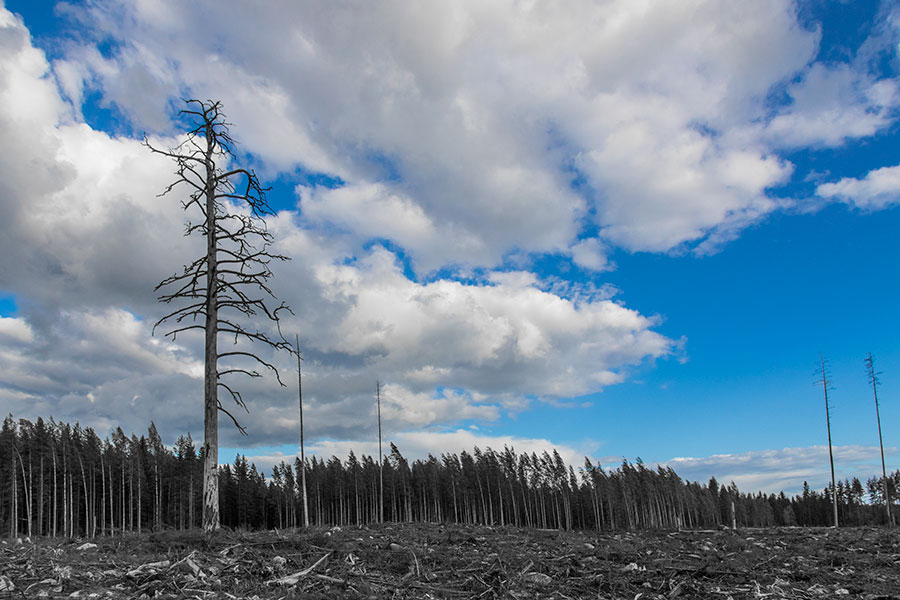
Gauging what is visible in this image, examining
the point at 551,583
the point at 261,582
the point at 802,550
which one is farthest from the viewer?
the point at 802,550

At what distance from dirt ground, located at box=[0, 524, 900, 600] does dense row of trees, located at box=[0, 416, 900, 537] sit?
48.4 m

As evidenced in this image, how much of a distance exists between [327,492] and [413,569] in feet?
315

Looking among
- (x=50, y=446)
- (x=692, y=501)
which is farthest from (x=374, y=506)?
(x=692, y=501)

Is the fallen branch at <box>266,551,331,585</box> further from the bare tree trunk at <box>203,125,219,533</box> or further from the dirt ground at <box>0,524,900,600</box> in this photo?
the bare tree trunk at <box>203,125,219,533</box>

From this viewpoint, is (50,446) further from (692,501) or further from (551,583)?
(692,501)

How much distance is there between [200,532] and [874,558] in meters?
16.8

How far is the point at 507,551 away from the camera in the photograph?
11852mm

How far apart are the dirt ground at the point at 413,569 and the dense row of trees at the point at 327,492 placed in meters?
48.4

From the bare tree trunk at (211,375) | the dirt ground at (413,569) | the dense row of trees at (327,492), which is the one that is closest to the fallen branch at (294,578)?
the dirt ground at (413,569)

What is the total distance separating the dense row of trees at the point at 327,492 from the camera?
6347 centimetres

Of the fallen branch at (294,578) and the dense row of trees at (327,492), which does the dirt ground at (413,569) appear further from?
the dense row of trees at (327,492)

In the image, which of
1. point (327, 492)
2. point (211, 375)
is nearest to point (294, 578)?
point (211, 375)

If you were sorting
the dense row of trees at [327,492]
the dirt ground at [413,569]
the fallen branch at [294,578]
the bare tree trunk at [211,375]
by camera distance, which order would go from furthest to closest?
1. the dense row of trees at [327,492]
2. the bare tree trunk at [211,375]
3. the fallen branch at [294,578]
4. the dirt ground at [413,569]

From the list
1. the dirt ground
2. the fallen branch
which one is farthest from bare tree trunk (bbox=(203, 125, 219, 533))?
the fallen branch
